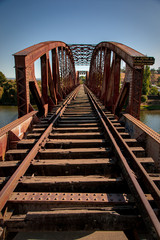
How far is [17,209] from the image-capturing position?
2182 mm

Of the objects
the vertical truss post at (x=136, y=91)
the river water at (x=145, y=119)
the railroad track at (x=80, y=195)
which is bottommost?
the river water at (x=145, y=119)

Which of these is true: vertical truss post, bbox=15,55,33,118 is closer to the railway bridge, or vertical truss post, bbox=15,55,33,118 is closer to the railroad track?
the railway bridge

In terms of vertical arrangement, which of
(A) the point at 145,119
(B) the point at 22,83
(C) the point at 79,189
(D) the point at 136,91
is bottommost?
(A) the point at 145,119

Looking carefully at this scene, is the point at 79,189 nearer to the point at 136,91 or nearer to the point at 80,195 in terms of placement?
the point at 80,195

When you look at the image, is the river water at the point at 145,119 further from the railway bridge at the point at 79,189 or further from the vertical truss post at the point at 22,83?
the railway bridge at the point at 79,189

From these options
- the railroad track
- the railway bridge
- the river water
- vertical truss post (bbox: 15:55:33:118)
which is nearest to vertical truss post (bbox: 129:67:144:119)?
the railway bridge

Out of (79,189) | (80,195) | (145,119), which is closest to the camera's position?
(80,195)

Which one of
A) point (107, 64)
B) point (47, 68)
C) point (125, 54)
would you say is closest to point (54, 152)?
point (125, 54)

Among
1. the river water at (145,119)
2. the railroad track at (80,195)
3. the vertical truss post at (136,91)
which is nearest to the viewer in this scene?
the railroad track at (80,195)

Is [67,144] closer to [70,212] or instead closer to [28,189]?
[28,189]

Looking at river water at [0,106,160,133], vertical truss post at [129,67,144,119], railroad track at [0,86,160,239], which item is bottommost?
river water at [0,106,160,133]

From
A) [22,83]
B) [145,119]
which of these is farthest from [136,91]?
[145,119]

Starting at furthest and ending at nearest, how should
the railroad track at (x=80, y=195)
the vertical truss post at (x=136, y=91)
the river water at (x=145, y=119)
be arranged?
the river water at (x=145, y=119), the vertical truss post at (x=136, y=91), the railroad track at (x=80, y=195)

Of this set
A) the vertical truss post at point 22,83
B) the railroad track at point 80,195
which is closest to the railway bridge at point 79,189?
the railroad track at point 80,195
